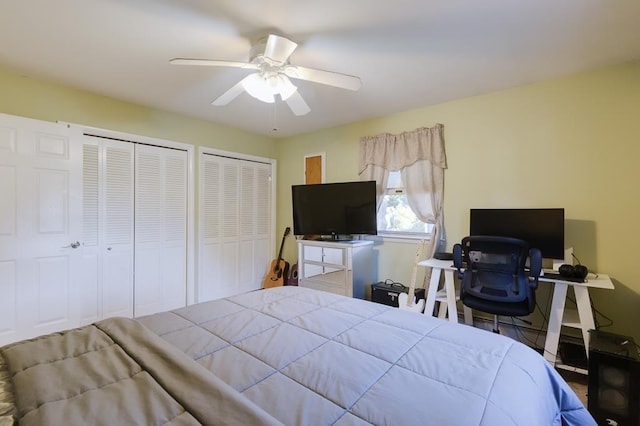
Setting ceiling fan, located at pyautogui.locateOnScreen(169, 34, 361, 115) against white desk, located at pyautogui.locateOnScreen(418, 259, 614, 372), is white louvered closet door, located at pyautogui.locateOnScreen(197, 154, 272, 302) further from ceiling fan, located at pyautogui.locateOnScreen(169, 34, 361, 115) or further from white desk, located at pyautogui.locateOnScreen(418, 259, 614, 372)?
white desk, located at pyautogui.locateOnScreen(418, 259, 614, 372)

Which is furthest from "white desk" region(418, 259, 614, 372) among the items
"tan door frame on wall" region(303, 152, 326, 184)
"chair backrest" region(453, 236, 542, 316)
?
"tan door frame on wall" region(303, 152, 326, 184)

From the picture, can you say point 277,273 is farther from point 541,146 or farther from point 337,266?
point 541,146

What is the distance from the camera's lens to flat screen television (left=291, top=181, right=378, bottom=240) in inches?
141

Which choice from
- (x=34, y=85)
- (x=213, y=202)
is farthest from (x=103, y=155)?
(x=213, y=202)

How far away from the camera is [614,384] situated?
68.6 inches

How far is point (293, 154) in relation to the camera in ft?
15.2

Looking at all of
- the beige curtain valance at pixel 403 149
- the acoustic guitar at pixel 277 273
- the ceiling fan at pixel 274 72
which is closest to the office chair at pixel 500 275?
the beige curtain valance at pixel 403 149

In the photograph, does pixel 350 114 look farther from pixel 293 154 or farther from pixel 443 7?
pixel 443 7

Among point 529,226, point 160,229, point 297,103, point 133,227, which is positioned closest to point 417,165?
point 529,226

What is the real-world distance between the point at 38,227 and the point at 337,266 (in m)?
2.80

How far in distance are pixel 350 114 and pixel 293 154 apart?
51.8 inches

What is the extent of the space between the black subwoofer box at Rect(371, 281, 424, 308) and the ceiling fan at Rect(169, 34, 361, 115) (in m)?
2.15

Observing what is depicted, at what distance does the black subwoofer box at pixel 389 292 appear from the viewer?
127 inches

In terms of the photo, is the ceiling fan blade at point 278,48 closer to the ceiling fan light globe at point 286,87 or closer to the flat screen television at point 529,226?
the ceiling fan light globe at point 286,87
